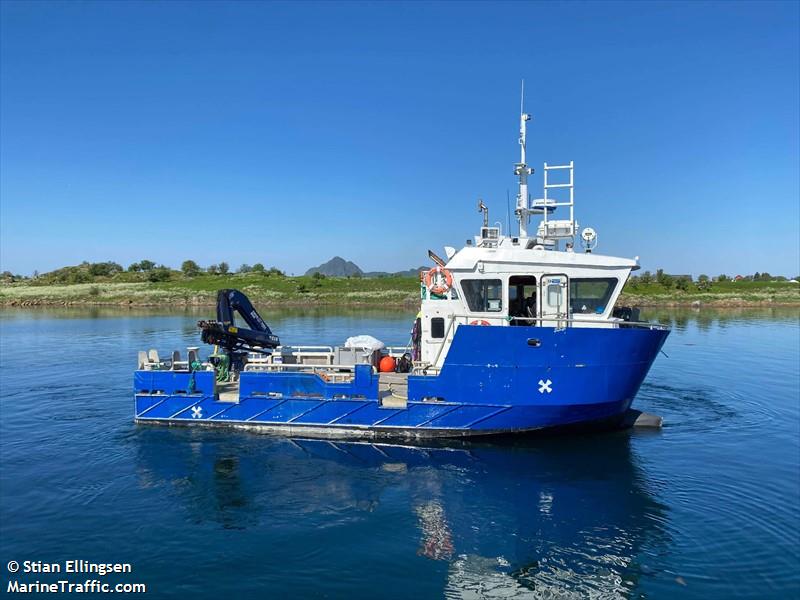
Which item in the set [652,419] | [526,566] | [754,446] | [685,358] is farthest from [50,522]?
[685,358]

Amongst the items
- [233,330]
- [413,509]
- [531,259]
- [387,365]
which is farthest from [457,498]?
[233,330]

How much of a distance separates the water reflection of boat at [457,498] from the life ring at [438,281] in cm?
388

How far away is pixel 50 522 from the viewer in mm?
8445

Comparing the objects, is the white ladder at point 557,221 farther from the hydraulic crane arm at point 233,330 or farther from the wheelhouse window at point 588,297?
the hydraulic crane arm at point 233,330

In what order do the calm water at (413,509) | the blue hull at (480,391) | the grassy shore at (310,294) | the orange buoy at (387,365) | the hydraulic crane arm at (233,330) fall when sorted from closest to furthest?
the calm water at (413,509)
the blue hull at (480,391)
the hydraulic crane arm at (233,330)
the orange buoy at (387,365)
the grassy shore at (310,294)

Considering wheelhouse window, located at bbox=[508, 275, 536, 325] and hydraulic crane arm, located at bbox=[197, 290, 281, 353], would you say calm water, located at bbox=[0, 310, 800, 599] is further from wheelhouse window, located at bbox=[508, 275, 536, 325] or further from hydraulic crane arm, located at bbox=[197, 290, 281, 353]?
wheelhouse window, located at bbox=[508, 275, 536, 325]

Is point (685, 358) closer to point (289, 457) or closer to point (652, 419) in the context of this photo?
point (652, 419)

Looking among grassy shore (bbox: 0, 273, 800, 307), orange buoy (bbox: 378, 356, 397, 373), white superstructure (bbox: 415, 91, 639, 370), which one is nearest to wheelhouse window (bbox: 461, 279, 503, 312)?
white superstructure (bbox: 415, 91, 639, 370)

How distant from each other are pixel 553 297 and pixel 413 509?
232 inches

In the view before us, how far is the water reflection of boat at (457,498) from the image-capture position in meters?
7.35

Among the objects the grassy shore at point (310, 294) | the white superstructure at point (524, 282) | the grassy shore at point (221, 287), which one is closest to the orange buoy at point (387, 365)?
the white superstructure at point (524, 282)

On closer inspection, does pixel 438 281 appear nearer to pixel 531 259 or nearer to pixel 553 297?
pixel 531 259

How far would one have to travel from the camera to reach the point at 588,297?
12.0 metres

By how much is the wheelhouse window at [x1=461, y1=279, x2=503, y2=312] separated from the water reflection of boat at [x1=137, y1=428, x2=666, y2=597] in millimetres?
3314
